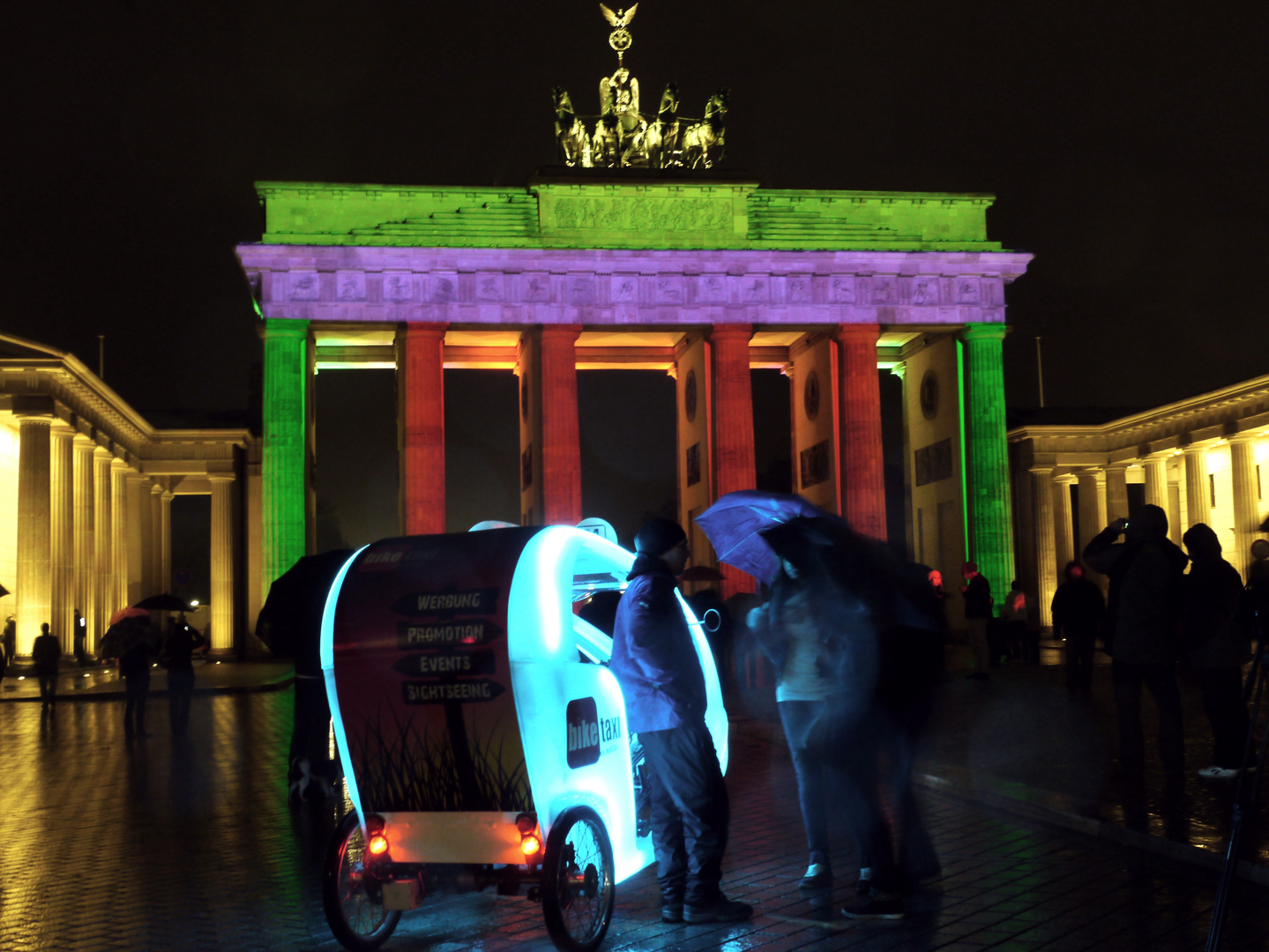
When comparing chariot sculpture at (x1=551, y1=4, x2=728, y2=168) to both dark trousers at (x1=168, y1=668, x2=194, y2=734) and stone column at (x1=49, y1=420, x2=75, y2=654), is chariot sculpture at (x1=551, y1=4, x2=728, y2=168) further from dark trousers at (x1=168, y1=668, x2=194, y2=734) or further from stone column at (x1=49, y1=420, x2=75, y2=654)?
dark trousers at (x1=168, y1=668, x2=194, y2=734)

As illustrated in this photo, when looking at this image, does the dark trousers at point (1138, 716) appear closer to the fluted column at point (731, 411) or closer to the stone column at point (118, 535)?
the fluted column at point (731, 411)

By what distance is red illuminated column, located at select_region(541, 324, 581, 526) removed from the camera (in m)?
38.4

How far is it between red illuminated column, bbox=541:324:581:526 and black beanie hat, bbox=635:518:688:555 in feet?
104

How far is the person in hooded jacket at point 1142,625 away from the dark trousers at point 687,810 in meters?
4.74

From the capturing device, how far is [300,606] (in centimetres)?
946

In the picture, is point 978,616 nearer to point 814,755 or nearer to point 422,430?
point 814,755

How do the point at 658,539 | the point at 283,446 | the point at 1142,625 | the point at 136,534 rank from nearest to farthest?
the point at 658,539, the point at 1142,625, the point at 283,446, the point at 136,534

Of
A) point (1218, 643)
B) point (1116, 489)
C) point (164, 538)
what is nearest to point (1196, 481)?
point (1116, 489)

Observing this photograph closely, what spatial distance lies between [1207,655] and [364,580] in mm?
6965

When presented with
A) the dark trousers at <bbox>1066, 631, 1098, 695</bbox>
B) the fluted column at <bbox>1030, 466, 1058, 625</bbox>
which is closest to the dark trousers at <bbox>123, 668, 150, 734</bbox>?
the dark trousers at <bbox>1066, 631, 1098, 695</bbox>

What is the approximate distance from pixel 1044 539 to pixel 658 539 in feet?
169

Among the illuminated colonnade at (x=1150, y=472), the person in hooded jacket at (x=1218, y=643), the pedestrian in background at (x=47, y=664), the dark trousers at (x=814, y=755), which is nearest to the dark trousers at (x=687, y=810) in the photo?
the dark trousers at (x=814, y=755)

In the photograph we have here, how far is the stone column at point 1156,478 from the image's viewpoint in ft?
171

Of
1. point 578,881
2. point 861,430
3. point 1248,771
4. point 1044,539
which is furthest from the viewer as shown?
point 1044,539
